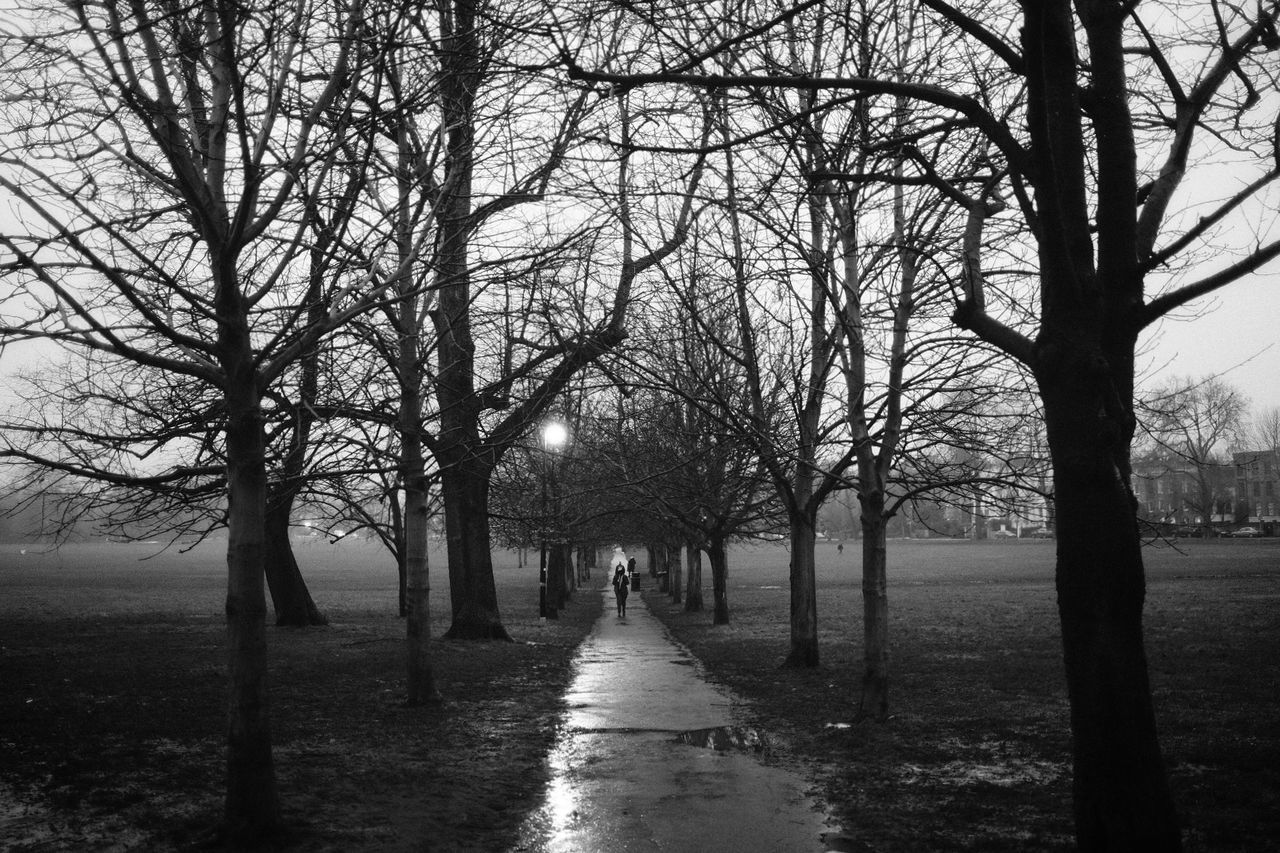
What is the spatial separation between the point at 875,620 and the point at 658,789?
3.69 metres

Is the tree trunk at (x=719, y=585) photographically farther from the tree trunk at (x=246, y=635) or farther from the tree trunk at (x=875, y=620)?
the tree trunk at (x=246, y=635)

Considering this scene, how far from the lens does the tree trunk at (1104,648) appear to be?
4.54 m

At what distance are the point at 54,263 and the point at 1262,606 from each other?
2627 cm

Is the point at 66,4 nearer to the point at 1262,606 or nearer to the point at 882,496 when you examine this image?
the point at 882,496

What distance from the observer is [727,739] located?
9984mm

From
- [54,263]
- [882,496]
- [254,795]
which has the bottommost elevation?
[254,795]

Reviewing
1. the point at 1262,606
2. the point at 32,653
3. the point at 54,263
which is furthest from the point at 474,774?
the point at 1262,606

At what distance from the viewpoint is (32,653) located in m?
16.7

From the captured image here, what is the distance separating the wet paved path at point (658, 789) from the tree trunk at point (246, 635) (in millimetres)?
1654

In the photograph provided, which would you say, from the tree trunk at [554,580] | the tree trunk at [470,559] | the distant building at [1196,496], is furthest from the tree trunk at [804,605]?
the distant building at [1196,496]

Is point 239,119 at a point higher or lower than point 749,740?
higher

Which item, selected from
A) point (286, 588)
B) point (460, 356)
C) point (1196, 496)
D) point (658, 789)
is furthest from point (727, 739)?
point (1196, 496)

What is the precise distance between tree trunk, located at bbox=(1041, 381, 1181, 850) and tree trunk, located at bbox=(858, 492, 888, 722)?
554 cm

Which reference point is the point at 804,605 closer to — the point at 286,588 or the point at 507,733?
the point at 507,733
